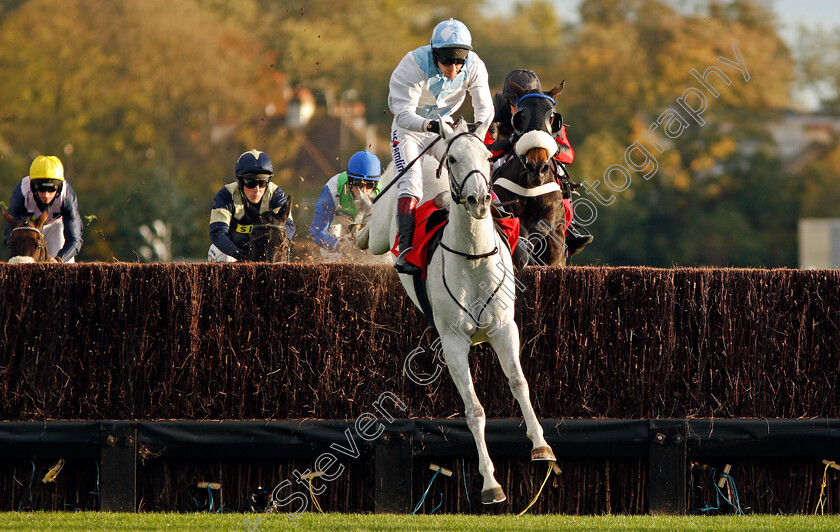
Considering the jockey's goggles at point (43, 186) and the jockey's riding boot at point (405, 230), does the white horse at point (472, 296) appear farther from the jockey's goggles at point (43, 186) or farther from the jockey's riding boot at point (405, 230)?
the jockey's goggles at point (43, 186)

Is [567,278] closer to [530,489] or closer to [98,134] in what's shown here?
[530,489]

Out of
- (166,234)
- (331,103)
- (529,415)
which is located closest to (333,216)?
(529,415)

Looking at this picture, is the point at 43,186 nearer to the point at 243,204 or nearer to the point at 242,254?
the point at 243,204

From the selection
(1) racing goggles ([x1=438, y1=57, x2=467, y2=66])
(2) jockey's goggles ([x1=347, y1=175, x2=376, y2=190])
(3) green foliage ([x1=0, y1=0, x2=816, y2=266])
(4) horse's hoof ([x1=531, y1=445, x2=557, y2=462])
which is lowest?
(4) horse's hoof ([x1=531, y1=445, x2=557, y2=462])

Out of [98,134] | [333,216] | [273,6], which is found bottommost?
[333,216]

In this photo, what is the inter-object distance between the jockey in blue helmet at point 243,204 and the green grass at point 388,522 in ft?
9.48

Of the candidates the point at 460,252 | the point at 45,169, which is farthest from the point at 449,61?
the point at 45,169

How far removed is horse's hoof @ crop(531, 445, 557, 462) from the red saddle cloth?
4.93 ft

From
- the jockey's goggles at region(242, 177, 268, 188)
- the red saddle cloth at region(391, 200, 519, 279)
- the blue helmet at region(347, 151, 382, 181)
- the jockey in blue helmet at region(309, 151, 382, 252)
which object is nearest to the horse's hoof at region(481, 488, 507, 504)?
the red saddle cloth at region(391, 200, 519, 279)

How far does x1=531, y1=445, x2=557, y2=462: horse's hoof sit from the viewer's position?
21.4ft

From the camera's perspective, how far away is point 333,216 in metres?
10.9

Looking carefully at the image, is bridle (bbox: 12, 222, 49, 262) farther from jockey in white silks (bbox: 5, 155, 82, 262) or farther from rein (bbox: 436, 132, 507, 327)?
rein (bbox: 436, 132, 507, 327)

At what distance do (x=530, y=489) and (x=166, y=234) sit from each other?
102 ft

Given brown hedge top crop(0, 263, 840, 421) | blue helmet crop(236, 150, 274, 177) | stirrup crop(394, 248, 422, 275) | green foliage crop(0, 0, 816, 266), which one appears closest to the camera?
stirrup crop(394, 248, 422, 275)
